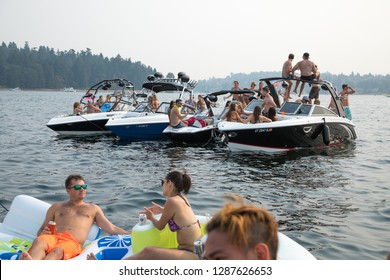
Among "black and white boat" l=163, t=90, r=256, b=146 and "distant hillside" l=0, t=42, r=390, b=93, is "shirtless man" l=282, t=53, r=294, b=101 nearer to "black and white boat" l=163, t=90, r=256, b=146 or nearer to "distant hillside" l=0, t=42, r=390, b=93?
"black and white boat" l=163, t=90, r=256, b=146

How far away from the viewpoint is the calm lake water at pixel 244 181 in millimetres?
8492

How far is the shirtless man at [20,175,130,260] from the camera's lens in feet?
19.3

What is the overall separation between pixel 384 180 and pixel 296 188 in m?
3.05

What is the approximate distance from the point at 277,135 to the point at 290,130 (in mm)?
462

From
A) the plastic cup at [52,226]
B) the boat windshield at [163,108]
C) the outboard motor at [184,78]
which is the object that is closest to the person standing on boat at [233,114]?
the boat windshield at [163,108]

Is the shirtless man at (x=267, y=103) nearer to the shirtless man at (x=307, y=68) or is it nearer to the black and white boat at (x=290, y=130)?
the black and white boat at (x=290, y=130)

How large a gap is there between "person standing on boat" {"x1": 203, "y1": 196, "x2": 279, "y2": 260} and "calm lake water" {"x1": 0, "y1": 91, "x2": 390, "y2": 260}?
5128 millimetres

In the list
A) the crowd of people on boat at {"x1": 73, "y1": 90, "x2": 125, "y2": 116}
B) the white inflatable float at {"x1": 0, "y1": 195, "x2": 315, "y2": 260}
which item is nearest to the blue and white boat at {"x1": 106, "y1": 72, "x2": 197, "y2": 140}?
the crowd of people on boat at {"x1": 73, "y1": 90, "x2": 125, "y2": 116}

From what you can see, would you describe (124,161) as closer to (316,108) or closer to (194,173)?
(194,173)

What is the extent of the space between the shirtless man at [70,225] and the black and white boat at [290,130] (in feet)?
30.7

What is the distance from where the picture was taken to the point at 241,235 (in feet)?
7.80

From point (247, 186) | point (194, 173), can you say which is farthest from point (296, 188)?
point (194, 173)

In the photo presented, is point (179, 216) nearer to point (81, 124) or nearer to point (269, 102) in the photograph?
point (269, 102)

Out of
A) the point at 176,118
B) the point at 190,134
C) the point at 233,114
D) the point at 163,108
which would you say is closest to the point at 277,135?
the point at 233,114
